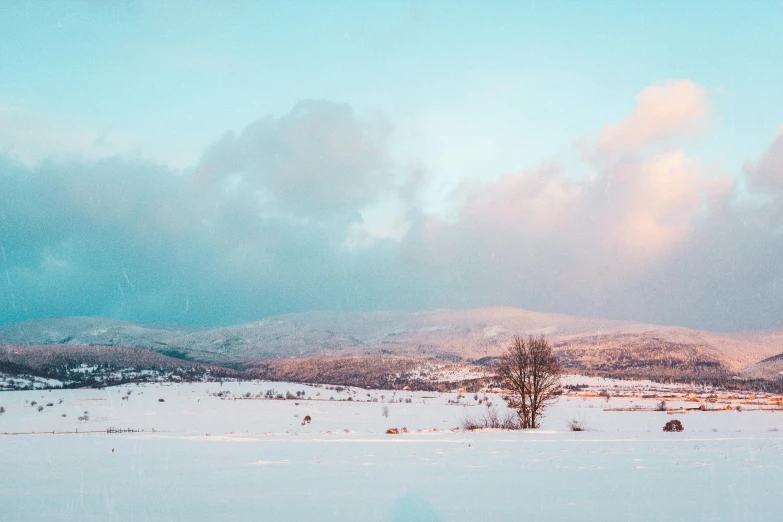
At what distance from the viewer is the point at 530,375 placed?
3809 cm

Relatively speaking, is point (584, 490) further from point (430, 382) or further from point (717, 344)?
point (717, 344)

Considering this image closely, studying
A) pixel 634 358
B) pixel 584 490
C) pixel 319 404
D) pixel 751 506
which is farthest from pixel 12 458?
pixel 634 358

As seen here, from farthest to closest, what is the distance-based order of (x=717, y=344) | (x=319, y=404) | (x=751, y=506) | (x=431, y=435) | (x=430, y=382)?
1. (x=717, y=344)
2. (x=430, y=382)
3. (x=319, y=404)
4. (x=431, y=435)
5. (x=751, y=506)

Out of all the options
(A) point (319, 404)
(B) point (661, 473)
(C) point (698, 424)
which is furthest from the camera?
(A) point (319, 404)

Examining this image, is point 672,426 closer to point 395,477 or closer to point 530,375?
point 530,375

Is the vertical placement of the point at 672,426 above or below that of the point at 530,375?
below

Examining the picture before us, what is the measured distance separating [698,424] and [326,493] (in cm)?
3812

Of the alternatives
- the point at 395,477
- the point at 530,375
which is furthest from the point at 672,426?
the point at 395,477

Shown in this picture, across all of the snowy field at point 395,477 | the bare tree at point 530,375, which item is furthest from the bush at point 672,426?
the bare tree at point 530,375

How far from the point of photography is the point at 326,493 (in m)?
14.0

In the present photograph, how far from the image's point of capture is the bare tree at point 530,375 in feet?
123

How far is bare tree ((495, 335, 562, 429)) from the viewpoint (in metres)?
37.6

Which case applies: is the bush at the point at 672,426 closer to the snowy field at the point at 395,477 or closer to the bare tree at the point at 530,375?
the snowy field at the point at 395,477

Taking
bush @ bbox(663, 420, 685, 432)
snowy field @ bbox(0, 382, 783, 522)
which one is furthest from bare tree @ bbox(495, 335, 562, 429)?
snowy field @ bbox(0, 382, 783, 522)
